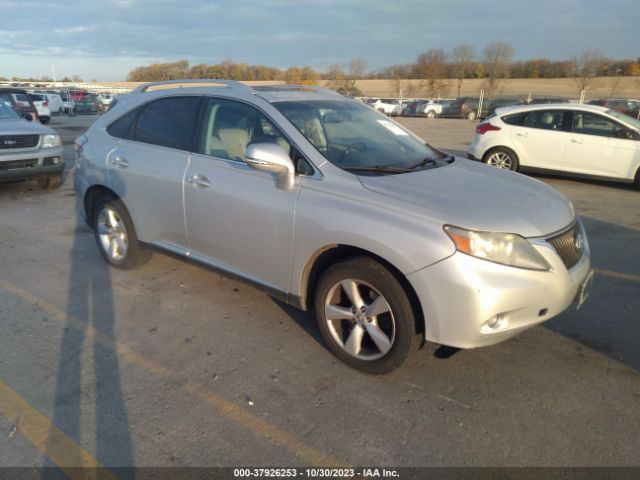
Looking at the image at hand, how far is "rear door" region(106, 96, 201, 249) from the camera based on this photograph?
12.9ft

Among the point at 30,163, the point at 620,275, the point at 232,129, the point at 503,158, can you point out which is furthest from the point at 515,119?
the point at 30,163

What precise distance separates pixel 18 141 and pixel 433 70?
6095 centimetres

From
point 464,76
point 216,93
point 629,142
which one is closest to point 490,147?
point 629,142

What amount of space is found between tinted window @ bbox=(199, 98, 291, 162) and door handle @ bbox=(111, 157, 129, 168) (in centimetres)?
96

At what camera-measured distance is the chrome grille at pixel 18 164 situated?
779cm

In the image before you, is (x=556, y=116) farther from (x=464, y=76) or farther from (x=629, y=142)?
(x=464, y=76)

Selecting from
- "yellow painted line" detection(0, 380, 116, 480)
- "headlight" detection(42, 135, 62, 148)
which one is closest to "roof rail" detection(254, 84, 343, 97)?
"yellow painted line" detection(0, 380, 116, 480)

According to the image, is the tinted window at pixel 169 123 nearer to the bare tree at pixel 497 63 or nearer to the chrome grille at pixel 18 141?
the chrome grille at pixel 18 141

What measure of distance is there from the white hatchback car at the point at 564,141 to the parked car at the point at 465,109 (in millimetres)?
27101

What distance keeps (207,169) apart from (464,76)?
2720 inches

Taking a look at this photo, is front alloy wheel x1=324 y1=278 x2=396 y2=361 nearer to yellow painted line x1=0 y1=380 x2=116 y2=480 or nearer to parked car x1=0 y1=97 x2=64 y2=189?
yellow painted line x1=0 y1=380 x2=116 y2=480

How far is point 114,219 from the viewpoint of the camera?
4711mm

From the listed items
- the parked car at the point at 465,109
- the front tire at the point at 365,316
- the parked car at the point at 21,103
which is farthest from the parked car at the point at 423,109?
the front tire at the point at 365,316

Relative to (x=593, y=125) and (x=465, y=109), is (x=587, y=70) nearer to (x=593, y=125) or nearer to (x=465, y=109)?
(x=465, y=109)
